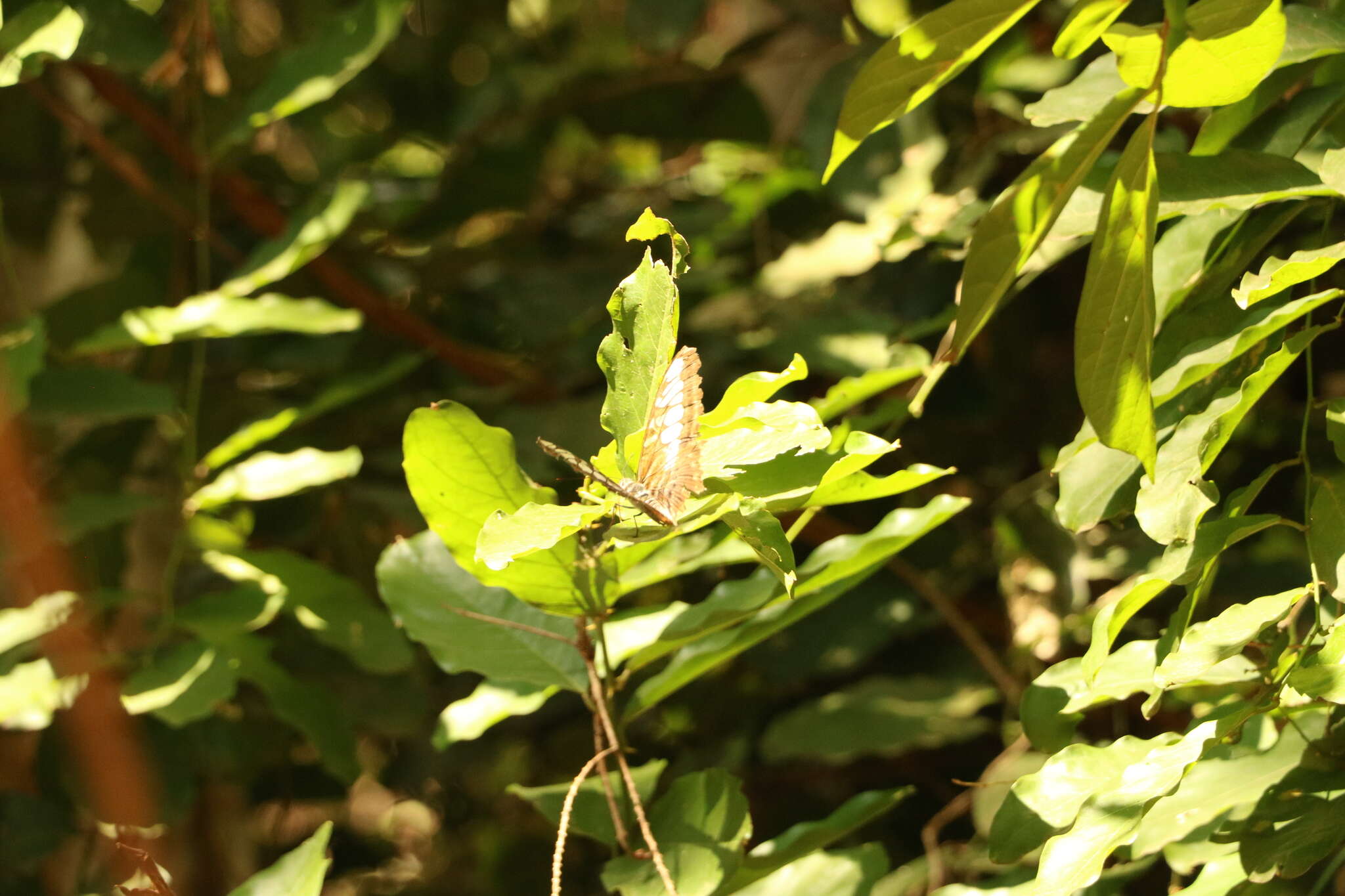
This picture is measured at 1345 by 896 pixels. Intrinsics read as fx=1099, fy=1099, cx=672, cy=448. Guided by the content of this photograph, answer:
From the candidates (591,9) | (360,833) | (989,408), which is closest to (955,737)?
(989,408)

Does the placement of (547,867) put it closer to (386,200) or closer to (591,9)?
(386,200)

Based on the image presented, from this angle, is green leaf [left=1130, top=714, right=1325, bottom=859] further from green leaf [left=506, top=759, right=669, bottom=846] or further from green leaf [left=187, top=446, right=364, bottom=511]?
green leaf [left=187, top=446, right=364, bottom=511]

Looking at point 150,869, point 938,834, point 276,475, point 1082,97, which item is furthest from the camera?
point 938,834

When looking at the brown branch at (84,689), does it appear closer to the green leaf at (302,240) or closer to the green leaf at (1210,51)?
the green leaf at (302,240)

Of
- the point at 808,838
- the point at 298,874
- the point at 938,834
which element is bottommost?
the point at 938,834

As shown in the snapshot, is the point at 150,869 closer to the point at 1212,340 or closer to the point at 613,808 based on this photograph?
the point at 613,808

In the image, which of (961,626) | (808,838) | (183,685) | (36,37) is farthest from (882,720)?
(36,37)

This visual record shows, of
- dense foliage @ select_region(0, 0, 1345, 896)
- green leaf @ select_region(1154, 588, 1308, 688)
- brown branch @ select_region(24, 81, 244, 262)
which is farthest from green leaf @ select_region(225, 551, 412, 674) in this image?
green leaf @ select_region(1154, 588, 1308, 688)
